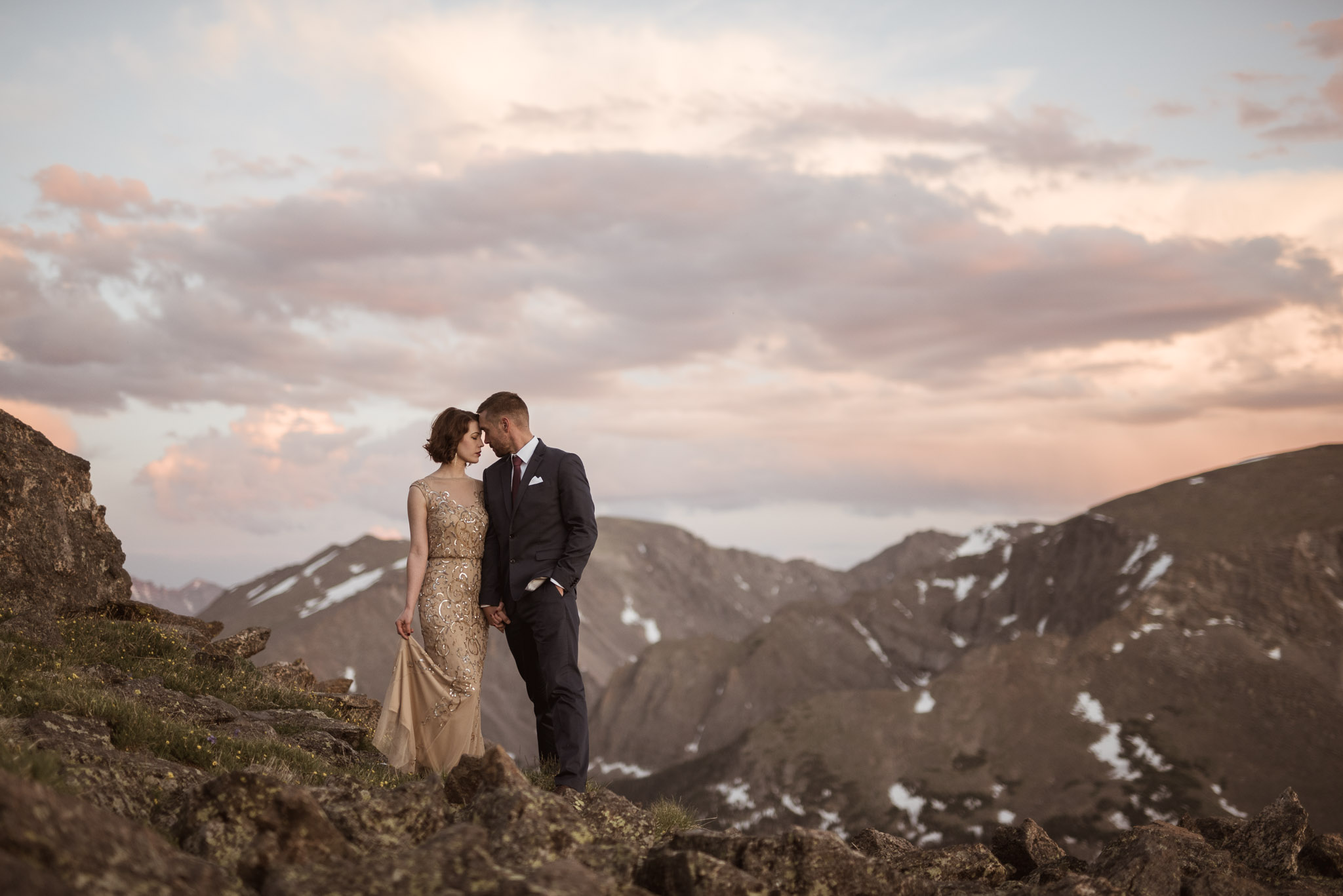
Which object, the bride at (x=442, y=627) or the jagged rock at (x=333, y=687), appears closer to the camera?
the bride at (x=442, y=627)

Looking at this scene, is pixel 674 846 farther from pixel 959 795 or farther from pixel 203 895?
pixel 959 795

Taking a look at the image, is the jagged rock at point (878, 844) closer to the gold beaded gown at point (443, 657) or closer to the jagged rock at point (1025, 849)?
the jagged rock at point (1025, 849)

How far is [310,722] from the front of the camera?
39.9 feet

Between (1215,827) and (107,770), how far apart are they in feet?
39.0

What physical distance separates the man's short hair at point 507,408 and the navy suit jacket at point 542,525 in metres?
0.38

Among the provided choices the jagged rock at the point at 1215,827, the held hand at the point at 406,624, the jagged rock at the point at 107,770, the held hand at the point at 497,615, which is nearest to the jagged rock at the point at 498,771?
the jagged rock at the point at 107,770

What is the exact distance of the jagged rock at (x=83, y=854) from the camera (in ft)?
14.1

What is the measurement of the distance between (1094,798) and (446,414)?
195 meters

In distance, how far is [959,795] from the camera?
188375mm

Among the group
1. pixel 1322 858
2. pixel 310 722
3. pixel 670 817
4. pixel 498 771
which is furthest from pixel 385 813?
pixel 1322 858

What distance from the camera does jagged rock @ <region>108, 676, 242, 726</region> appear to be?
418 inches

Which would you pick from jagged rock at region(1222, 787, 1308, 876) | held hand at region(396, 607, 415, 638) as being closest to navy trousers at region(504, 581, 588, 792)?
held hand at region(396, 607, 415, 638)

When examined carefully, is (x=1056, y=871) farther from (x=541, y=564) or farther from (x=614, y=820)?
(x=541, y=564)

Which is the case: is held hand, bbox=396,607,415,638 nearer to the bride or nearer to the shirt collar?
the bride
